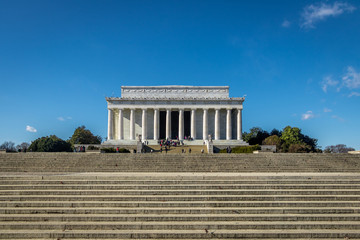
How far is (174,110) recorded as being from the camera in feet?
179

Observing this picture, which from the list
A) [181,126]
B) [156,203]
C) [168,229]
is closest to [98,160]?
[156,203]

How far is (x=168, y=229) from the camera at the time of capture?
8.85 metres

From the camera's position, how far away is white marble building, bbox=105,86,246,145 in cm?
5344

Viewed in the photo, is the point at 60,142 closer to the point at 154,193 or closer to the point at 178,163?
the point at 178,163

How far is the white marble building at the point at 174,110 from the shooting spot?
175ft

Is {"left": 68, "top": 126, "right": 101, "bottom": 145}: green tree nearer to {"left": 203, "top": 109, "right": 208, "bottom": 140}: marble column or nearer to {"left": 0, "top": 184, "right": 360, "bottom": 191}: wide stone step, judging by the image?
{"left": 203, "top": 109, "right": 208, "bottom": 140}: marble column

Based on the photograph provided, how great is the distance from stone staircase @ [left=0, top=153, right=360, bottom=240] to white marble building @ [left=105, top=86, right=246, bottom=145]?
3975cm

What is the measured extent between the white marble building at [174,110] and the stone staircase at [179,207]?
130ft

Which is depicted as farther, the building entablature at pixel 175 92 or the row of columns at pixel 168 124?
the building entablature at pixel 175 92

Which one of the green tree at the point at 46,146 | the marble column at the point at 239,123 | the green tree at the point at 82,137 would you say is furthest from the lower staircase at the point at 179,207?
the green tree at the point at 82,137

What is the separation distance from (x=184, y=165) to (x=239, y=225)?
13.2 m

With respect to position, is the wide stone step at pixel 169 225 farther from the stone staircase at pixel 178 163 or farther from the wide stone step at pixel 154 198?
the stone staircase at pixel 178 163

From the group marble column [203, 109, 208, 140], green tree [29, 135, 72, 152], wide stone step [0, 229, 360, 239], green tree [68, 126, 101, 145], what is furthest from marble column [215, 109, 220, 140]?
wide stone step [0, 229, 360, 239]

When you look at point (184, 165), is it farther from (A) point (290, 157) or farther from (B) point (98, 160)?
(A) point (290, 157)
